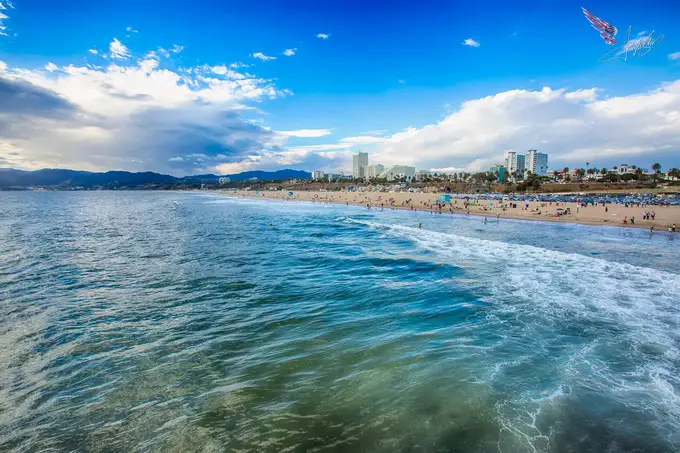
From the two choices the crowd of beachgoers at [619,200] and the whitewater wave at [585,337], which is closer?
the whitewater wave at [585,337]

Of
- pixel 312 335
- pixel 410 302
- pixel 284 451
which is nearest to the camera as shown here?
pixel 284 451

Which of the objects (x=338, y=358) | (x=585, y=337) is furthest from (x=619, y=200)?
(x=338, y=358)

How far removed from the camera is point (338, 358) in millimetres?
9094

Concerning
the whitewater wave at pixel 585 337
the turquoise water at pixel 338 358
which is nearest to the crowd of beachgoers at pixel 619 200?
the whitewater wave at pixel 585 337

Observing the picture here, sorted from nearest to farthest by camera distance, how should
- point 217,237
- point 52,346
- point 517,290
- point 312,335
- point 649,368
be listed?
point 649,368
point 52,346
point 312,335
point 517,290
point 217,237

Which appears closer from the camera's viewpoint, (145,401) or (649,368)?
(145,401)

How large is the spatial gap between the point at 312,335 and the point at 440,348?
13.0ft

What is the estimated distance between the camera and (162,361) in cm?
888

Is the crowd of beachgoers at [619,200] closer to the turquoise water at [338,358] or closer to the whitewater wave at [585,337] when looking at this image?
the whitewater wave at [585,337]

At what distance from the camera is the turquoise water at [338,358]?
247 inches

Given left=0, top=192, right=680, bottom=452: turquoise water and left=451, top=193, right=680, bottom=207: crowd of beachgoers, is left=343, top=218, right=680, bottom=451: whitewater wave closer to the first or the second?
left=0, top=192, right=680, bottom=452: turquoise water

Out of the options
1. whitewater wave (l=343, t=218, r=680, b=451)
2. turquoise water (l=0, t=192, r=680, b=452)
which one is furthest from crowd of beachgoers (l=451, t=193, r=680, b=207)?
turquoise water (l=0, t=192, r=680, b=452)

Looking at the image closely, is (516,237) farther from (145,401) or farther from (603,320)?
(145,401)

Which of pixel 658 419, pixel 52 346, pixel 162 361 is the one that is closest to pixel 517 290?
pixel 658 419
